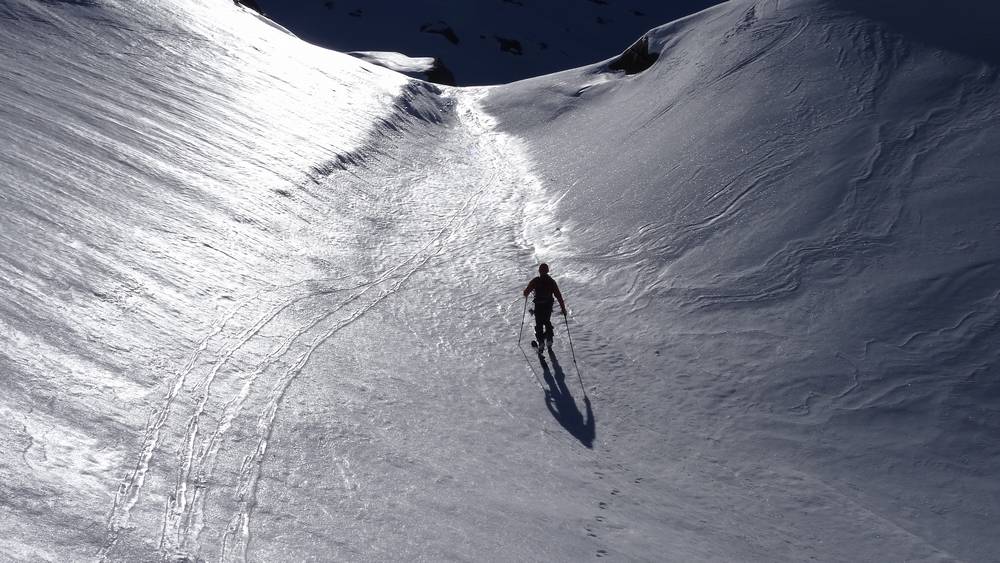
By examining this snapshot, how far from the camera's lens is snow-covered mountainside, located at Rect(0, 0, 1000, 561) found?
8234 mm

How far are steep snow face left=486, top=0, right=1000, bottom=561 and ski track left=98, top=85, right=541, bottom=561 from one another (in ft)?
7.83

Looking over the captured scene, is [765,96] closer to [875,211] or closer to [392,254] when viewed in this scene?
[875,211]

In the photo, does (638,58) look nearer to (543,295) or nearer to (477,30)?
(543,295)

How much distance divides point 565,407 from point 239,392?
4.10 meters

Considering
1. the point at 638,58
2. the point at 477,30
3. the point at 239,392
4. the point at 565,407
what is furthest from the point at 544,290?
the point at 477,30

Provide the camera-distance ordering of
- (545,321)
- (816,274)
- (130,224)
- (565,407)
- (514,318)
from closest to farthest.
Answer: (565,407) → (545,321) → (816,274) → (130,224) → (514,318)

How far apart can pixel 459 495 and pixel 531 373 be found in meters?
3.43

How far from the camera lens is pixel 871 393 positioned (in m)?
10.5

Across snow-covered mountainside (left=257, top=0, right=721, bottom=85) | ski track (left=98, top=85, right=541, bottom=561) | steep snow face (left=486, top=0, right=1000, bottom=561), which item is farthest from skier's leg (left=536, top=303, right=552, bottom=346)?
snow-covered mountainside (left=257, top=0, right=721, bottom=85)

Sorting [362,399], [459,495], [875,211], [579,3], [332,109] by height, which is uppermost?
[579,3]

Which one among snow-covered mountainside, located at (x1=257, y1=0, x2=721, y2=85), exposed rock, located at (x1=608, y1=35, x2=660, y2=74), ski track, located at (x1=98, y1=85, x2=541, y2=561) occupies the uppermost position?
snow-covered mountainside, located at (x1=257, y1=0, x2=721, y2=85)

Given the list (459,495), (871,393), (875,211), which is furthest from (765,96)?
(459,495)

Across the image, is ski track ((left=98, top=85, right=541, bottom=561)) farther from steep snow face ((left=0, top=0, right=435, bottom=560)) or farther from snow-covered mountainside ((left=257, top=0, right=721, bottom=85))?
snow-covered mountainside ((left=257, top=0, right=721, bottom=85))

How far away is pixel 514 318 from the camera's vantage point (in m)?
13.7
